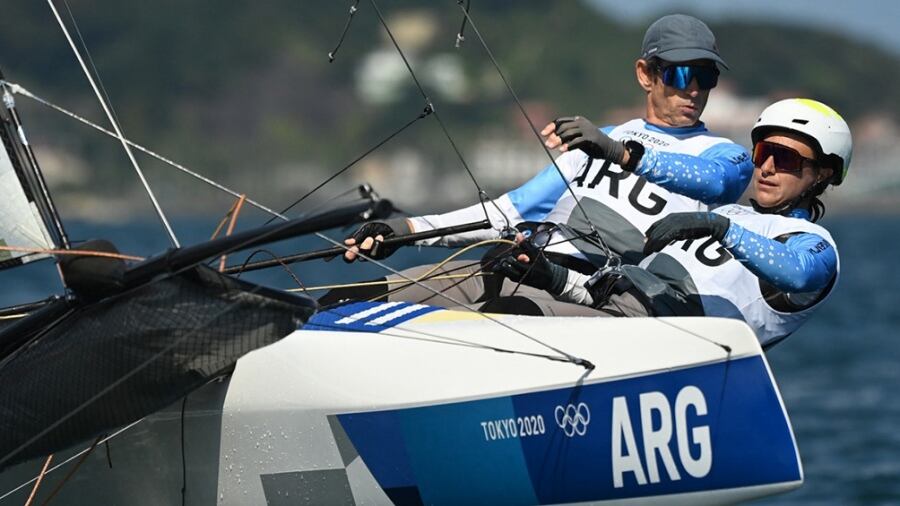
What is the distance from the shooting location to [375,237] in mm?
3893

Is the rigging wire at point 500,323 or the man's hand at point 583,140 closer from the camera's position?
the rigging wire at point 500,323

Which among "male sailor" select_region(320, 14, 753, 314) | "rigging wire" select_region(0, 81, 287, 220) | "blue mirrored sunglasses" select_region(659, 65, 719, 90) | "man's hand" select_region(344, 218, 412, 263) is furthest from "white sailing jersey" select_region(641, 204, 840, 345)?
"rigging wire" select_region(0, 81, 287, 220)

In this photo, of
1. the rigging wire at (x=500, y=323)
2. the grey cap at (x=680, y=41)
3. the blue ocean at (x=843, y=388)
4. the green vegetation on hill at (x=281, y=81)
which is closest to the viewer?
the rigging wire at (x=500, y=323)

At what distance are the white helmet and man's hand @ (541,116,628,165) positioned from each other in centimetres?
37

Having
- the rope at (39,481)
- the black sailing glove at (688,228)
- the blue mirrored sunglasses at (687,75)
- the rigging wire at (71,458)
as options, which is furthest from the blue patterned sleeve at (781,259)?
the rope at (39,481)

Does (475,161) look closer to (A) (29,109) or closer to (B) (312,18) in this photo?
(B) (312,18)

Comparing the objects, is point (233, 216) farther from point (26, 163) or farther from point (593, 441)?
point (593, 441)

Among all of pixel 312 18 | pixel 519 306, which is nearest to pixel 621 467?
pixel 519 306

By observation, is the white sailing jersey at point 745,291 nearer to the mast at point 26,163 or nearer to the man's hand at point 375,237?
the man's hand at point 375,237

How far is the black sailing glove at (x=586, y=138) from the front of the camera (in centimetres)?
352

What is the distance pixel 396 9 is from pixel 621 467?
55.4 meters

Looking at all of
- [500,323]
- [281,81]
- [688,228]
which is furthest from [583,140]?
[281,81]

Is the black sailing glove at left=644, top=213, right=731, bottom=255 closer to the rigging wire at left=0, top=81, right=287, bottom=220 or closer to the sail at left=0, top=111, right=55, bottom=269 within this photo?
the rigging wire at left=0, top=81, right=287, bottom=220

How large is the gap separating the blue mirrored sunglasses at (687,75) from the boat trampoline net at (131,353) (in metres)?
1.16
